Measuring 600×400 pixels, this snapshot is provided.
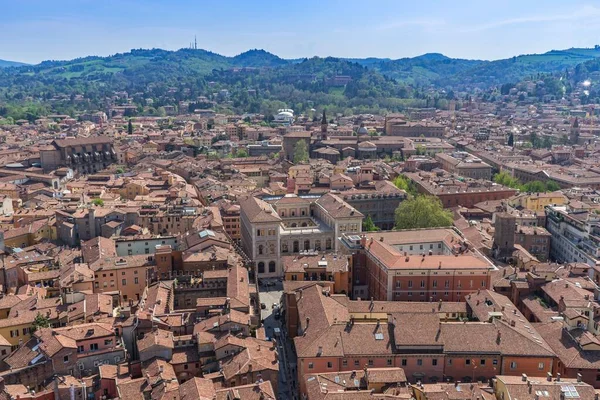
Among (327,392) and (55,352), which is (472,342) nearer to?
(327,392)

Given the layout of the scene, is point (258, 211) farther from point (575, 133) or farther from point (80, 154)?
point (575, 133)

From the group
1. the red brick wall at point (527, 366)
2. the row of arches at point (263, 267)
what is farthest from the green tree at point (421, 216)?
the red brick wall at point (527, 366)

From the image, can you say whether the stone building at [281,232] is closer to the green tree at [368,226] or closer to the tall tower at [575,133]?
the green tree at [368,226]

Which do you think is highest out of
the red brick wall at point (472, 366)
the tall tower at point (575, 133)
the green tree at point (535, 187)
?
the tall tower at point (575, 133)

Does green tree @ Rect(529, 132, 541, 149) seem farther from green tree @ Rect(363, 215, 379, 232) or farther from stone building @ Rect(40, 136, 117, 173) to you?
stone building @ Rect(40, 136, 117, 173)

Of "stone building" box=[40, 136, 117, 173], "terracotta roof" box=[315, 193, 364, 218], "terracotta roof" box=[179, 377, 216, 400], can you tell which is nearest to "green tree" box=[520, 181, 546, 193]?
"terracotta roof" box=[315, 193, 364, 218]

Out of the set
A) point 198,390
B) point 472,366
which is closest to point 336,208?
point 472,366
